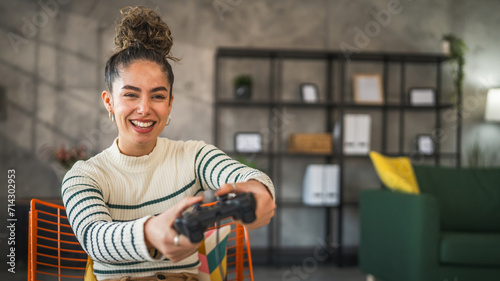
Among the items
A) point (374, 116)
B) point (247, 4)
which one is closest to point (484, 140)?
point (374, 116)

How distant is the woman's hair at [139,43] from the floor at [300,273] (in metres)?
2.77

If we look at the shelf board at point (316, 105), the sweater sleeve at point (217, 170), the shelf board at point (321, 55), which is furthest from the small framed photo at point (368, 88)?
the sweater sleeve at point (217, 170)

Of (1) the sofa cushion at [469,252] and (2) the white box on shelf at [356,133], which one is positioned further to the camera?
(2) the white box on shelf at [356,133]

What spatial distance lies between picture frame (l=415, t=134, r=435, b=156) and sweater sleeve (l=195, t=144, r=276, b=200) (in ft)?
12.0

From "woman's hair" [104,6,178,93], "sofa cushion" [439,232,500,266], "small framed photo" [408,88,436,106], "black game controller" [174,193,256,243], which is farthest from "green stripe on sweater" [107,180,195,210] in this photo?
"small framed photo" [408,88,436,106]

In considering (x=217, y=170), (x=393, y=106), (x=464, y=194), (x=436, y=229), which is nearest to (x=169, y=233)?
(x=217, y=170)

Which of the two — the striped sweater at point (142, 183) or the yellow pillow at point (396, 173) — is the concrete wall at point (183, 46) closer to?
the yellow pillow at point (396, 173)

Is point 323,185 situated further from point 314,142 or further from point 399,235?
point 399,235

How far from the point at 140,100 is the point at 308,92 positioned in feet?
10.8

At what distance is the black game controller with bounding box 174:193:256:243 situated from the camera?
0.76 meters

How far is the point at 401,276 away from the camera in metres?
3.01

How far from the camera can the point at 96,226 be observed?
3.15 ft

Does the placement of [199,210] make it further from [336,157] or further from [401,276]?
[336,157]

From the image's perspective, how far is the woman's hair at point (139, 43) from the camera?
3.90 ft
